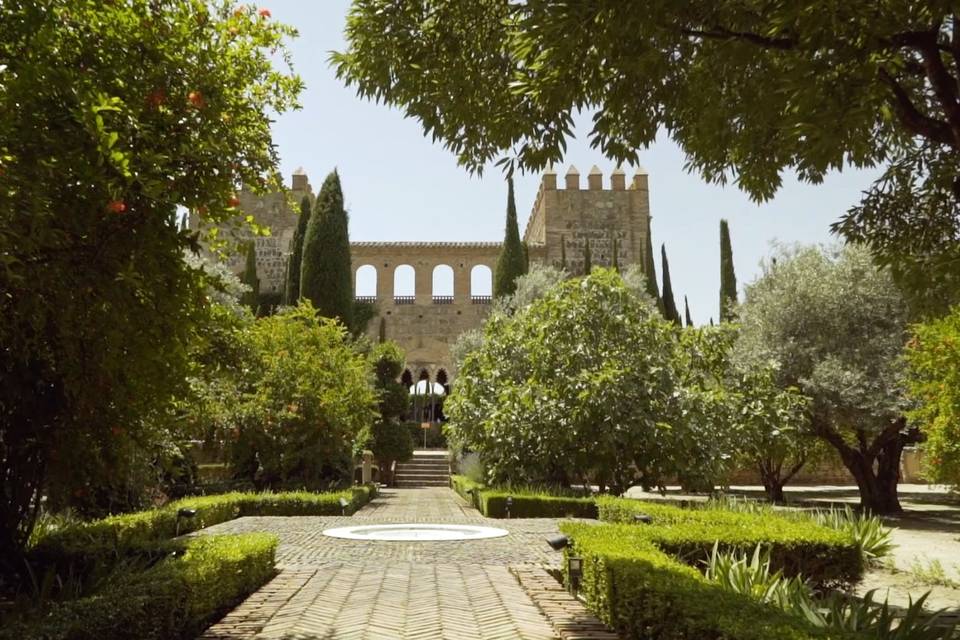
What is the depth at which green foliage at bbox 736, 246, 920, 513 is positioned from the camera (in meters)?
15.9

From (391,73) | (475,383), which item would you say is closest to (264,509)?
(475,383)

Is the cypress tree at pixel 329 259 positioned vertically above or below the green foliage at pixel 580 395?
above

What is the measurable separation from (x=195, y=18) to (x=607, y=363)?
8710 mm

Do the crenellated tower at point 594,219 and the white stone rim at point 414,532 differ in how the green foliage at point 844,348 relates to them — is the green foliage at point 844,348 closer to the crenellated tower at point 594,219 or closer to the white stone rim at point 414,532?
the white stone rim at point 414,532

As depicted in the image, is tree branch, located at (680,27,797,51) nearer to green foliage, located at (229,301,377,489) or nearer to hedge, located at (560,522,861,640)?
hedge, located at (560,522,861,640)

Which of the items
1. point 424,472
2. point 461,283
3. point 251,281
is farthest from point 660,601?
point 461,283

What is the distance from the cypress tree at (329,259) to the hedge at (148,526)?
42.7ft

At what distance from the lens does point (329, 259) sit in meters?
28.2

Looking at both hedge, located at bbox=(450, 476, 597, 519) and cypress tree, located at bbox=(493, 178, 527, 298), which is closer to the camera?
hedge, located at bbox=(450, 476, 597, 519)

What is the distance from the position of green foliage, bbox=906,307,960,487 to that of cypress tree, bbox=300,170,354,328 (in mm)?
20013

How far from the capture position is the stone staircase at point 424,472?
23219mm

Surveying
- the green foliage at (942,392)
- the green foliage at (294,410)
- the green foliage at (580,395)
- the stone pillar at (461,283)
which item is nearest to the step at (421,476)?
the green foliage at (294,410)

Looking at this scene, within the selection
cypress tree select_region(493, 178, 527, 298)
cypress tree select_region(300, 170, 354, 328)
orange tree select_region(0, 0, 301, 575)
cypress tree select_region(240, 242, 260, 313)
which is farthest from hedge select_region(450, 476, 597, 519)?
cypress tree select_region(240, 242, 260, 313)

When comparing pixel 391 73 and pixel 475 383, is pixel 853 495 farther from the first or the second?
pixel 391 73
